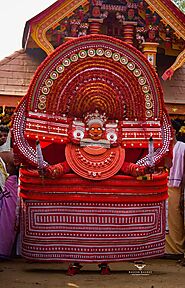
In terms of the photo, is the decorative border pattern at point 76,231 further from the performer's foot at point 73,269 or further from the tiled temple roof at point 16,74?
the tiled temple roof at point 16,74

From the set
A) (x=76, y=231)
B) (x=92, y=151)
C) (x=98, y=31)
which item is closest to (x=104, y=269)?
(x=76, y=231)

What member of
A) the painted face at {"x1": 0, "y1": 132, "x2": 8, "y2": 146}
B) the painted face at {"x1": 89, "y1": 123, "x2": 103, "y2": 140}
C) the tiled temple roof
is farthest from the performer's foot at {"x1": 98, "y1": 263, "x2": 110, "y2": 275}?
the tiled temple roof

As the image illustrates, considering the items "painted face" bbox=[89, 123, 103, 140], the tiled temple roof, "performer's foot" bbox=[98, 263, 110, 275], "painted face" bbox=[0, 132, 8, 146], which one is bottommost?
"performer's foot" bbox=[98, 263, 110, 275]

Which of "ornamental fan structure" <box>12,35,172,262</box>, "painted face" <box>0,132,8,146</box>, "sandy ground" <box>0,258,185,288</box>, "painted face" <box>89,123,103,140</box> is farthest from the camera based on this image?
"painted face" <box>0,132,8,146</box>

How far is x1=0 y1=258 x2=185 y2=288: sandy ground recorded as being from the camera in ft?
20.2

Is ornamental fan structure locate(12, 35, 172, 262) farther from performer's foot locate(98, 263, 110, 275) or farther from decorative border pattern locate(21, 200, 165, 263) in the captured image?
performer's foot locate(98, 263, 110, 275)

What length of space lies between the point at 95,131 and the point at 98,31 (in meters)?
5.45

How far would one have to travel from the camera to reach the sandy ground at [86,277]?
20.2ft

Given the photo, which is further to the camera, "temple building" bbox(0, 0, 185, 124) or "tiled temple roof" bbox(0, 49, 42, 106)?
"tiled temple roof" bbox(0, 49, 42, 106)

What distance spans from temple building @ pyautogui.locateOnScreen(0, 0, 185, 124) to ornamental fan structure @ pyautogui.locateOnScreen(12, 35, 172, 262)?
4.66 m

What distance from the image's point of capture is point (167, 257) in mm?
8742

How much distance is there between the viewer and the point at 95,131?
658 centimetres

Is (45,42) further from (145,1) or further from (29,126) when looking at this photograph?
(29,126)

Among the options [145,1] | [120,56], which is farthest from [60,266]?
[145,1]
